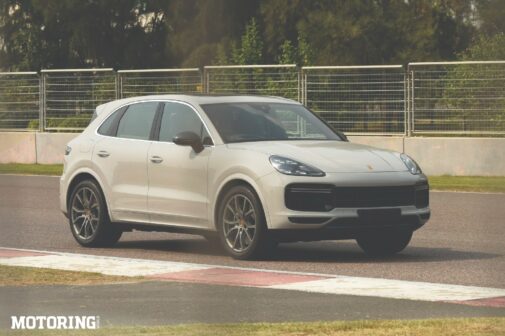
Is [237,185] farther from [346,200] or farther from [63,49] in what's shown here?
[63,49]

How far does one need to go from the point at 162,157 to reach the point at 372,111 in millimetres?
→ 16121

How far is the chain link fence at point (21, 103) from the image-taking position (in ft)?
120

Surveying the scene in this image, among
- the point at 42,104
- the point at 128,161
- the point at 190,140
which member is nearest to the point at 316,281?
the point at 190,140

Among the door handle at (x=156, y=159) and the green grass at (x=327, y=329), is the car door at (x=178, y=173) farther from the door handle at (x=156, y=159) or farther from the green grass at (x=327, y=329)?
the green grass at (x=327, y=329)

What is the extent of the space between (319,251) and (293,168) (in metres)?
1.58

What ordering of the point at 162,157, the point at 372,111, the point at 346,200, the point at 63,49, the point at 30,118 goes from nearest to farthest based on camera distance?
the point at 346,200 → the point at 162,157 → the point at 372,111 → the point at 30,118 → the point at 63,49

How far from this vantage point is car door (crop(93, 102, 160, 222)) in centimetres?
1548

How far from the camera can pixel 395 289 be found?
38.4 feet

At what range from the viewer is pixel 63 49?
62.7 meters

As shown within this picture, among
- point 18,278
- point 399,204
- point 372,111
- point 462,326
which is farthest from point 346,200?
point 372,111

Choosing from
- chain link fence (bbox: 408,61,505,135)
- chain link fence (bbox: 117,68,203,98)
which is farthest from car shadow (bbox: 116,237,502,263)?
chain link fence (bbox: 117,68,203,98)

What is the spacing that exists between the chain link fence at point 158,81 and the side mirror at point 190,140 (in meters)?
18.9

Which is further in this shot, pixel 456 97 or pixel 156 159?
pixel 456 97

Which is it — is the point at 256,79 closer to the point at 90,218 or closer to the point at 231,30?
the point at 90,218
